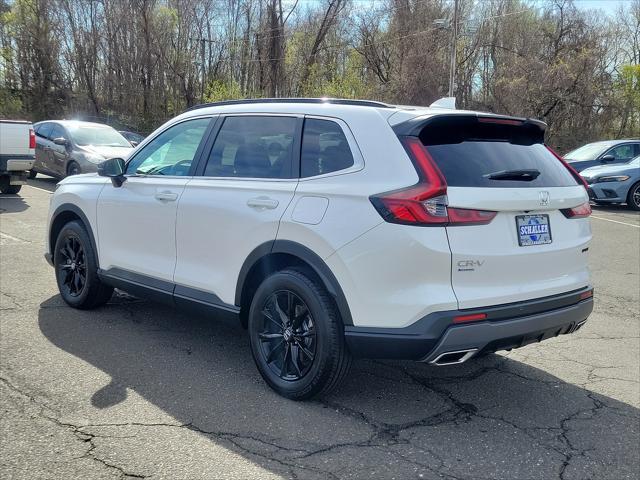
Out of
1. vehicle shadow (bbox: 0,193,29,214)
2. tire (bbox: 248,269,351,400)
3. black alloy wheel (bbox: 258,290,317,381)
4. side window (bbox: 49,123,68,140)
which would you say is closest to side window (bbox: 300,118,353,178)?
tire (bbox: 248,269,351,400)

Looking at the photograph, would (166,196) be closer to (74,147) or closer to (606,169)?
(74,147)

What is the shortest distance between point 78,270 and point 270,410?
113 inches

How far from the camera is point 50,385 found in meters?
3.97

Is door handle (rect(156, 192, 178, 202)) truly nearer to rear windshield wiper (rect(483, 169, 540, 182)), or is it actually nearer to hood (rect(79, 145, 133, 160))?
rear windshield wiper (rect(483, 169, 540, 182))

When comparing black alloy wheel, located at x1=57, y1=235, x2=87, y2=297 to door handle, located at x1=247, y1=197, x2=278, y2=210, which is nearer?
door handle, located at x1=247, y1=197, x2=278, y2=210

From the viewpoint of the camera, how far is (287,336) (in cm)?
393

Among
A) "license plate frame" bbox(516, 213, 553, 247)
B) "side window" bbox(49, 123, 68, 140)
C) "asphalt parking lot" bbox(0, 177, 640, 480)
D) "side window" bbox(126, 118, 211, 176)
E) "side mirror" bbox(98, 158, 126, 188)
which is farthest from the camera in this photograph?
"side window" bbox(49, 123, 68, 140)

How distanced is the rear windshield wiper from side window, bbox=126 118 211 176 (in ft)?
7.27

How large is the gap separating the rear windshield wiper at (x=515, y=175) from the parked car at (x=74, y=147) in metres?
11.9

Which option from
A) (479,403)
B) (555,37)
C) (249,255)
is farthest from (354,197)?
(555,37)

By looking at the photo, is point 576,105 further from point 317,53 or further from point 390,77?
point 317,53

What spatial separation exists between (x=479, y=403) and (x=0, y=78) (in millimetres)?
43445

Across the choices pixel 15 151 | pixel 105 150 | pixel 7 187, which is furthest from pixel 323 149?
pixel 7 187

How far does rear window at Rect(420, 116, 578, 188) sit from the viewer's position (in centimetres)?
353
